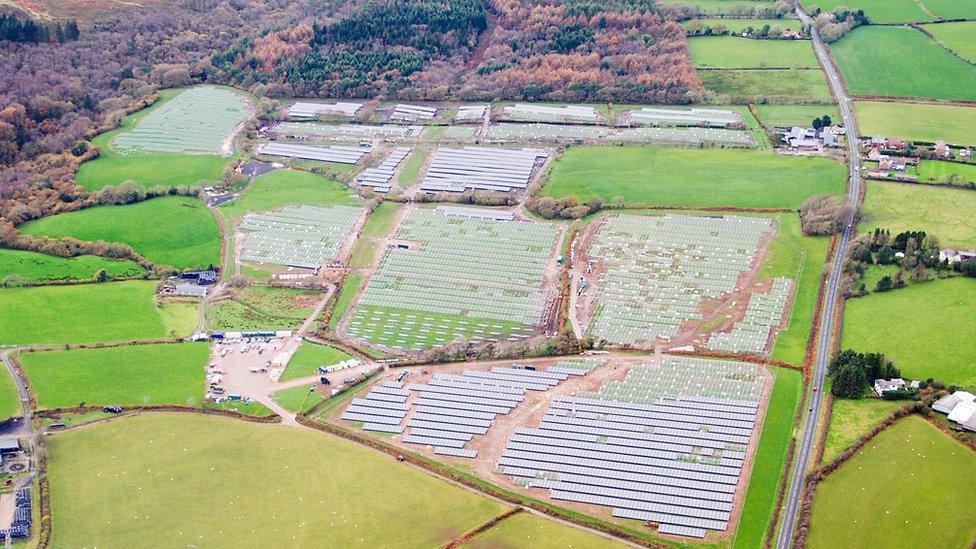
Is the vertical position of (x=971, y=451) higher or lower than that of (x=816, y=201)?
lower

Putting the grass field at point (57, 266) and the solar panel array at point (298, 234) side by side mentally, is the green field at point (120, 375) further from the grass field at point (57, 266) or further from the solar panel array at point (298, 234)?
the solar panel array at point (298, 234)

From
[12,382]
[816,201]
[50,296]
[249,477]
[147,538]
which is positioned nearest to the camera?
[147,538]

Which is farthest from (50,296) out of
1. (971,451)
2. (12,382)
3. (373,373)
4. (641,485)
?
(971,451)

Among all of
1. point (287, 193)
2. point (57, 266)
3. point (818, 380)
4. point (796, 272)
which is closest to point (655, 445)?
point (818, 380)

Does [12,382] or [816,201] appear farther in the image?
[816,201]

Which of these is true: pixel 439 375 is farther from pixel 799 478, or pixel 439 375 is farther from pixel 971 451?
pixel 971 451

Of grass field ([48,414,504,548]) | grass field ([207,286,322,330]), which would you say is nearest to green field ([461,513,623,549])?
grass field ([48,414,504,548])
